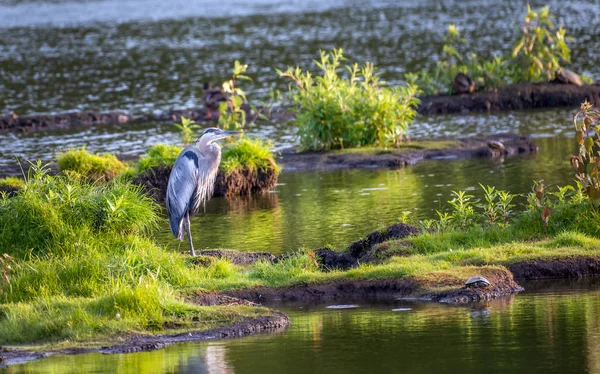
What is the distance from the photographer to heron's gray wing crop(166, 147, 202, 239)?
1412cm

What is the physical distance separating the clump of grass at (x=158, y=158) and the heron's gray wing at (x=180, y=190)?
6073 millimetres

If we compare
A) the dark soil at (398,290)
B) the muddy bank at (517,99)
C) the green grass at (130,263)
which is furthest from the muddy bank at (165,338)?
the muddy bank at (517,99)

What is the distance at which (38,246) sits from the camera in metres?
12.9

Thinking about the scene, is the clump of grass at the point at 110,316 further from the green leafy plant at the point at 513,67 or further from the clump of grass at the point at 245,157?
the green leafy plant at the point at 513,67

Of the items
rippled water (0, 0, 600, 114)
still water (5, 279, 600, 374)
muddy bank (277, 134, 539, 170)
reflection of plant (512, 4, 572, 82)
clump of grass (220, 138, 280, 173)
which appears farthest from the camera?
rippled water (0, 0, 600, 114)

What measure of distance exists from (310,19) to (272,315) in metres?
56.2

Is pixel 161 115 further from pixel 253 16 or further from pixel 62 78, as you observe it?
pixel 253 16

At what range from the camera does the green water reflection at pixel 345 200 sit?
16391 mm

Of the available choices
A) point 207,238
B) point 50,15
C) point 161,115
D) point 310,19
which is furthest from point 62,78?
point 50,15

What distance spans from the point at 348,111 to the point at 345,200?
14.1ft

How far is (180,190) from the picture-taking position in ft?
46.4

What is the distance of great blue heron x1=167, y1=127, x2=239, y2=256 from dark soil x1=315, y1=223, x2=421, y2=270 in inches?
63.0

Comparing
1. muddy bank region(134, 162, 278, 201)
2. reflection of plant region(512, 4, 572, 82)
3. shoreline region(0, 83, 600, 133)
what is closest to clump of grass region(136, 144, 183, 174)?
muddy bank region(134, 162, 278, 201)

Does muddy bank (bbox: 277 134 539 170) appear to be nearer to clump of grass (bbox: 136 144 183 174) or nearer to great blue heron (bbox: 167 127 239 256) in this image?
clump of grass (bbox: 136 144 183 174)
